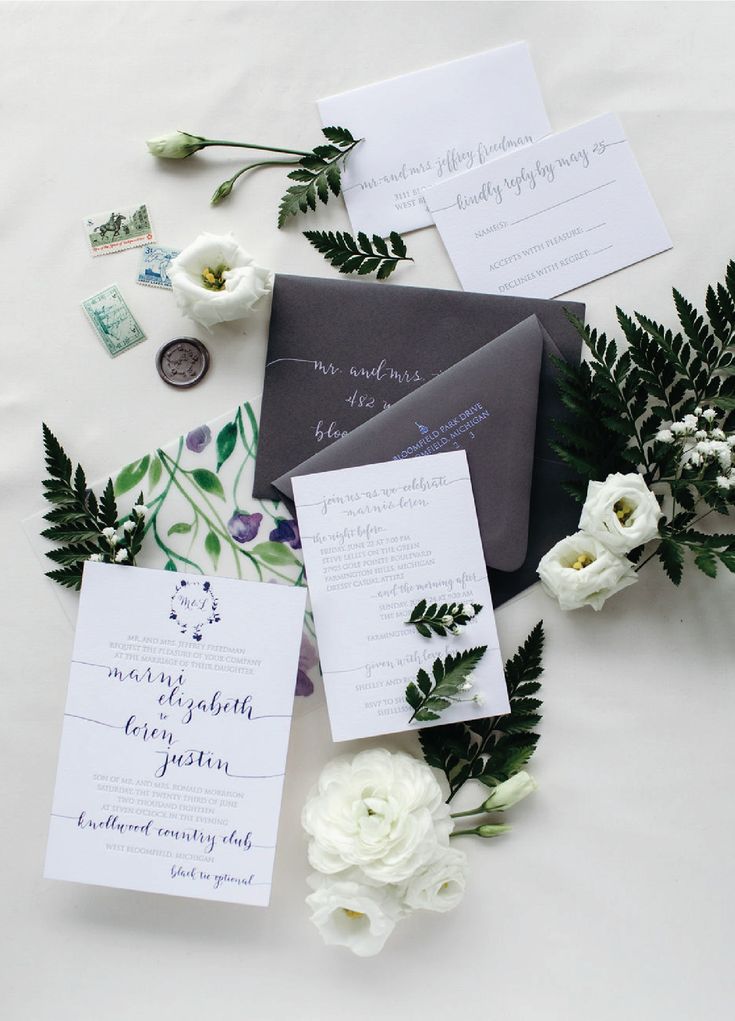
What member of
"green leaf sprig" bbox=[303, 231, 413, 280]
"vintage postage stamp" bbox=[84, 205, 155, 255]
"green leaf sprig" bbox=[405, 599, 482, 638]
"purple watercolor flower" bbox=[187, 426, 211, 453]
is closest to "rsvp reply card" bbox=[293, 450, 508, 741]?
"green leaf sprig" bbox=[405, 599, 482, 638]

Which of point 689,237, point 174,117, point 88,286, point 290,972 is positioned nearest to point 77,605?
point 88,286

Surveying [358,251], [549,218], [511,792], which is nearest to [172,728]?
[511,792]

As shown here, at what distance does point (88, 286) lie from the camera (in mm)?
879

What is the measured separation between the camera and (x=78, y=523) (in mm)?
Result: 857

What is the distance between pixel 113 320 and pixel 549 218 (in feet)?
1.73

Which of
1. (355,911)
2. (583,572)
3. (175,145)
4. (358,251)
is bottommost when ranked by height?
(355,911)

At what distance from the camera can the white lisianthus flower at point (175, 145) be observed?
865 millimetres

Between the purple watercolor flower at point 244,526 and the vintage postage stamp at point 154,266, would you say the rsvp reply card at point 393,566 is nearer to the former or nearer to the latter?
the purple watercolor flower at point 244,526

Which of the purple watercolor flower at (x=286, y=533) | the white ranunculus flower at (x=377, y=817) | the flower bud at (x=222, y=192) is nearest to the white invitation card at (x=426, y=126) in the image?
the flower bud at (x=222, y=192)

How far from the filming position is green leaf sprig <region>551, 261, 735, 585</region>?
809mm

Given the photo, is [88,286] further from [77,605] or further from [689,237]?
[689,237]

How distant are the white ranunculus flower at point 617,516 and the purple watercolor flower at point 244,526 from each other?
37cm

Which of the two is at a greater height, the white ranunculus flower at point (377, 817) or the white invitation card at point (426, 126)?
the white invitation card at point (426, 126)

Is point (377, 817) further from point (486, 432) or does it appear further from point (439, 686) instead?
point (486, 432)
